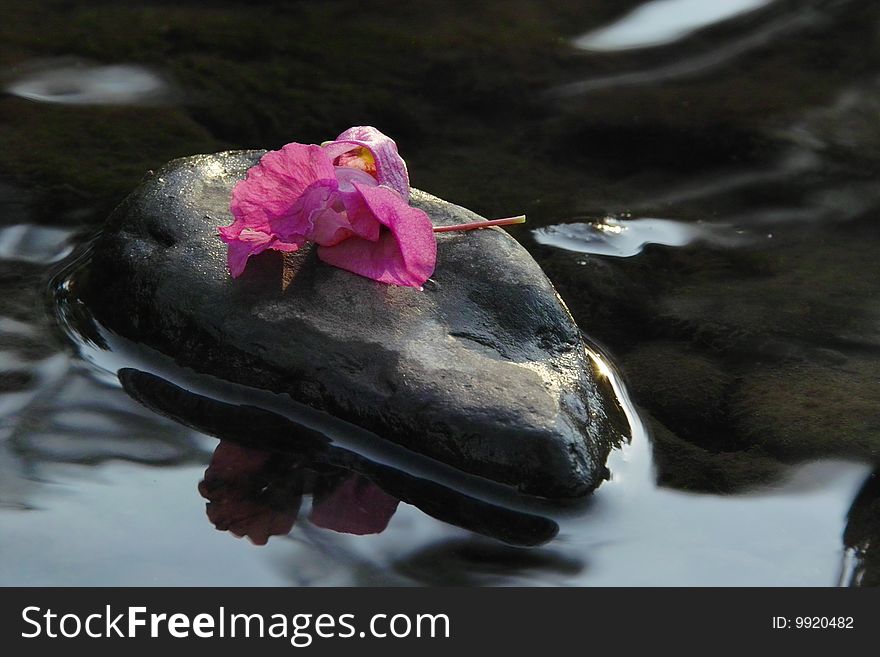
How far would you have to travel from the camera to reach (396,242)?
7.29 feet

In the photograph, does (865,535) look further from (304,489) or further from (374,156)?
(374,156)

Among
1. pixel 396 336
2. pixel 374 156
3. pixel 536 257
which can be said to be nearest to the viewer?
pixel 396 336

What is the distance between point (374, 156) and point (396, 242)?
0.63 feet

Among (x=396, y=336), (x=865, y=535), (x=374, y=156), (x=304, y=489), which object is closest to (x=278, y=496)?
(x=304, y=489)

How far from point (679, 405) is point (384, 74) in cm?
185

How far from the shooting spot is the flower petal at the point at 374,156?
2.29 m

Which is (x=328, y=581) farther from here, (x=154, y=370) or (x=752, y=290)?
(x=752, y=290)

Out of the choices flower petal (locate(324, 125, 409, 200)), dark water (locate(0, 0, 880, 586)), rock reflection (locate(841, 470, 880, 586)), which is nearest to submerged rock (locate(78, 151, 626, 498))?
dark water (locate(0, 0, 880, 586))

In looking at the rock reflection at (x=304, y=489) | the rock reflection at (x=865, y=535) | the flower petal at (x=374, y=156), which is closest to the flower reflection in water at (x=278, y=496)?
the rock reflection at (x=304, y=489)

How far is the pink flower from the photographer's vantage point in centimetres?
217

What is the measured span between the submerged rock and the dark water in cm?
6

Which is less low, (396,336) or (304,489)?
(396,336)

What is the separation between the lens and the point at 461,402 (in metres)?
2.05

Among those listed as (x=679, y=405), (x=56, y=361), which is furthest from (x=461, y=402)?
(x=56, y=361)
